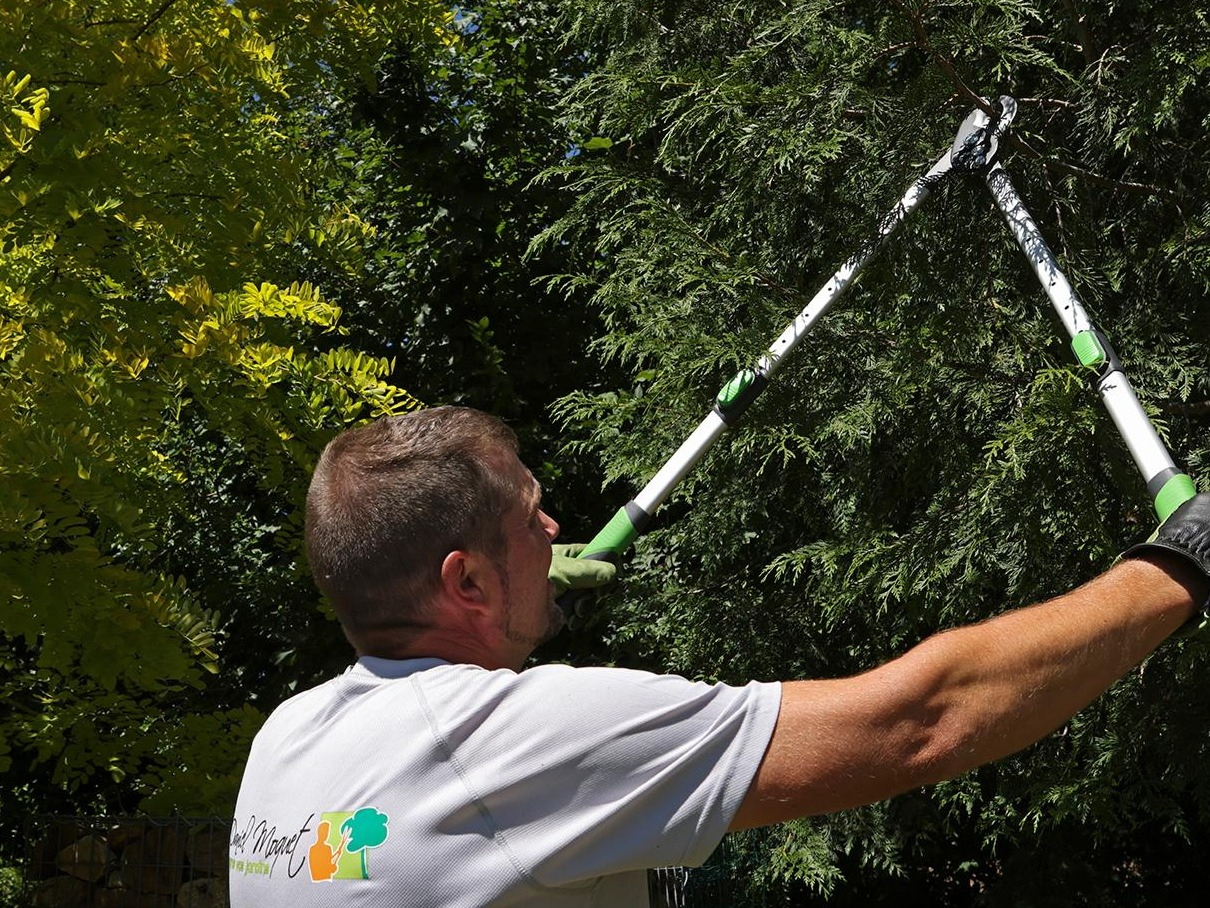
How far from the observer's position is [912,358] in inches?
172

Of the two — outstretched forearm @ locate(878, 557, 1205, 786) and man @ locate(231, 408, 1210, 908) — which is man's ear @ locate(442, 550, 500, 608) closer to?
man @ locate(231, 408, 1210, 908)

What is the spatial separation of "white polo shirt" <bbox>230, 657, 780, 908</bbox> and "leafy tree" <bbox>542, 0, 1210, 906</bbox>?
2.67 meters

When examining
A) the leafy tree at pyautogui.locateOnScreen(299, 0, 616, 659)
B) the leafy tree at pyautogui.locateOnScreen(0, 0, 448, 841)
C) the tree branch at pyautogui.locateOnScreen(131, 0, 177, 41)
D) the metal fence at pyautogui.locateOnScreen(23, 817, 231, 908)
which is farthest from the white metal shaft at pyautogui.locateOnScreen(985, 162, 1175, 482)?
the metal fence at pyautogui.locateOnScreen(23, 817, 231, 908)

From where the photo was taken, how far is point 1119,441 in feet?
12.4

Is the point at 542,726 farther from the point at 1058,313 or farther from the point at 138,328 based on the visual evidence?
the point at 138,328

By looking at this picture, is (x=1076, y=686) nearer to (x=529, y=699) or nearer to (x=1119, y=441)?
(x=529, y=699)

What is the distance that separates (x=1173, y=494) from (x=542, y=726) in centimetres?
123

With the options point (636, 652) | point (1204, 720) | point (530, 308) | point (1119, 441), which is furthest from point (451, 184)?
point (1204, 720)

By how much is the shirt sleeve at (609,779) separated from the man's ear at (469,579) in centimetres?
23

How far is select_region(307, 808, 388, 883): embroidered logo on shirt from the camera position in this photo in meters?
1.38

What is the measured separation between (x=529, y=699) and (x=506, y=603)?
238 mm

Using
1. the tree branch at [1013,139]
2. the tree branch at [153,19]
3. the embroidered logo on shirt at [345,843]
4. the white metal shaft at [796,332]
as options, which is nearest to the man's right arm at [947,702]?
the embroidered logo on shirt at [345,843]

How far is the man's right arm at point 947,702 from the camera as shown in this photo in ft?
4.42

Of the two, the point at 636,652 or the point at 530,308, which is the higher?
the point at 530,308
